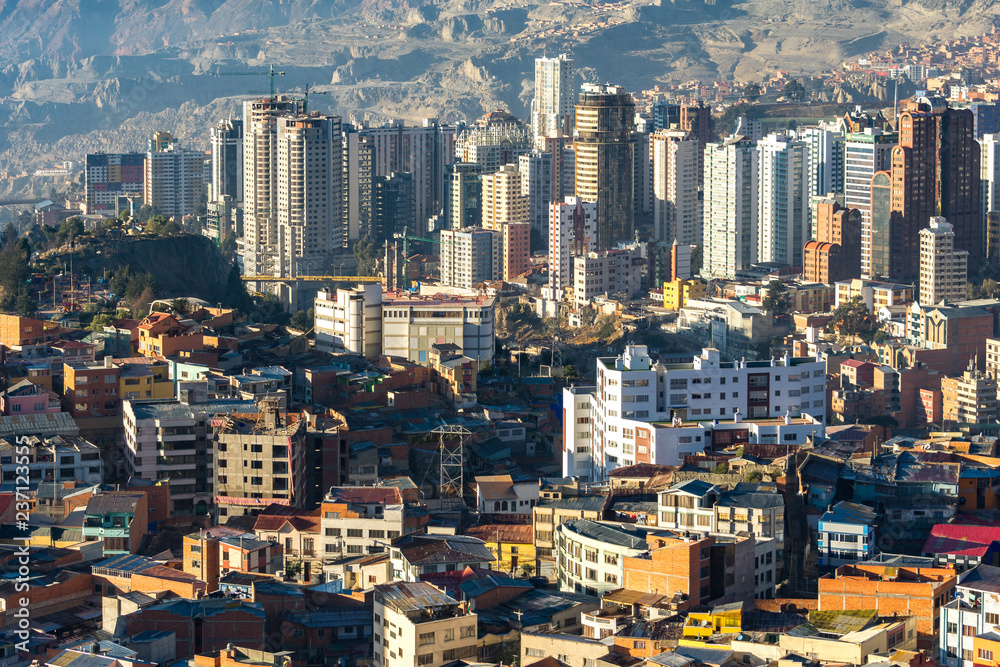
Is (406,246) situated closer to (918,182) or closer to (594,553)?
(918,182)

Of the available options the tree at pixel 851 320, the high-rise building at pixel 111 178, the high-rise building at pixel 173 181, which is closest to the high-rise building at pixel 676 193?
the tree at pixel 851 320

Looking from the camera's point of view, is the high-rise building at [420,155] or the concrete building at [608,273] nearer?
the concrete building at [608,273]

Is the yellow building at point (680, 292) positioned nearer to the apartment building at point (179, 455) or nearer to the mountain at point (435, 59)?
the apartment building at point (179, 455)

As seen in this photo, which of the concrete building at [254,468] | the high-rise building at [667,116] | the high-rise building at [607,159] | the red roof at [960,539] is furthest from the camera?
the high-rise building at [667,116]

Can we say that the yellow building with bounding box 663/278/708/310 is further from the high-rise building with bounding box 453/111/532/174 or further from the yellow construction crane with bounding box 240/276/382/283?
the high-rise building with bounding box 453/111/532/174

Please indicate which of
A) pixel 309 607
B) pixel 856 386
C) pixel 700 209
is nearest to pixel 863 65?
pixel 700 209

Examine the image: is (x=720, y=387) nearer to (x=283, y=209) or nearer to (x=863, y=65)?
(x=283, y=209)
